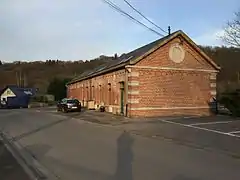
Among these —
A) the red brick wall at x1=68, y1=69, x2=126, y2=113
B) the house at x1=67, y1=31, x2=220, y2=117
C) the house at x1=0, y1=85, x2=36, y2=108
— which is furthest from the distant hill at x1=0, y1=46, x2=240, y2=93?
the house at x1=67, y1=31, x2=220, y2=117

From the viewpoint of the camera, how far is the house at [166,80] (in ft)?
97.6

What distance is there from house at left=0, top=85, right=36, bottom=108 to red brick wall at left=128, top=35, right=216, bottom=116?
158 ft

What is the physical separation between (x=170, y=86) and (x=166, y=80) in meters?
0.62

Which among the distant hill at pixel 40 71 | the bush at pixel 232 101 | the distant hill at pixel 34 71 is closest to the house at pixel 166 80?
the bush at pixel 232 101

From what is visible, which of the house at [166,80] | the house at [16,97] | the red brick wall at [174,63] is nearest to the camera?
the house at [166,80]

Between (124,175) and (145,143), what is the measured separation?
6245mm

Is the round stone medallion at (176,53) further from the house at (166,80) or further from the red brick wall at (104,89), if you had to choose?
the red brick wall at (104,89)

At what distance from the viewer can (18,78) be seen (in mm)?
109250

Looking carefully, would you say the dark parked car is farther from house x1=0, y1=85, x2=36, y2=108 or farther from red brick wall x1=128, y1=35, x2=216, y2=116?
house x1=0, y1=85, x2=36, y2=108

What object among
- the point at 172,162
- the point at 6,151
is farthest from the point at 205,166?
the point at 6,151

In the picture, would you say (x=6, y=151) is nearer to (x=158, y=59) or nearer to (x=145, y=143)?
(x=145, y=143)

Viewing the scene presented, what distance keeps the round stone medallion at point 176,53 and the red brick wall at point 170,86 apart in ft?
0.99

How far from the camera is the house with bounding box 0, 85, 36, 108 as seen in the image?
241 ft

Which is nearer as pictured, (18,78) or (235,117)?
(235,117)
